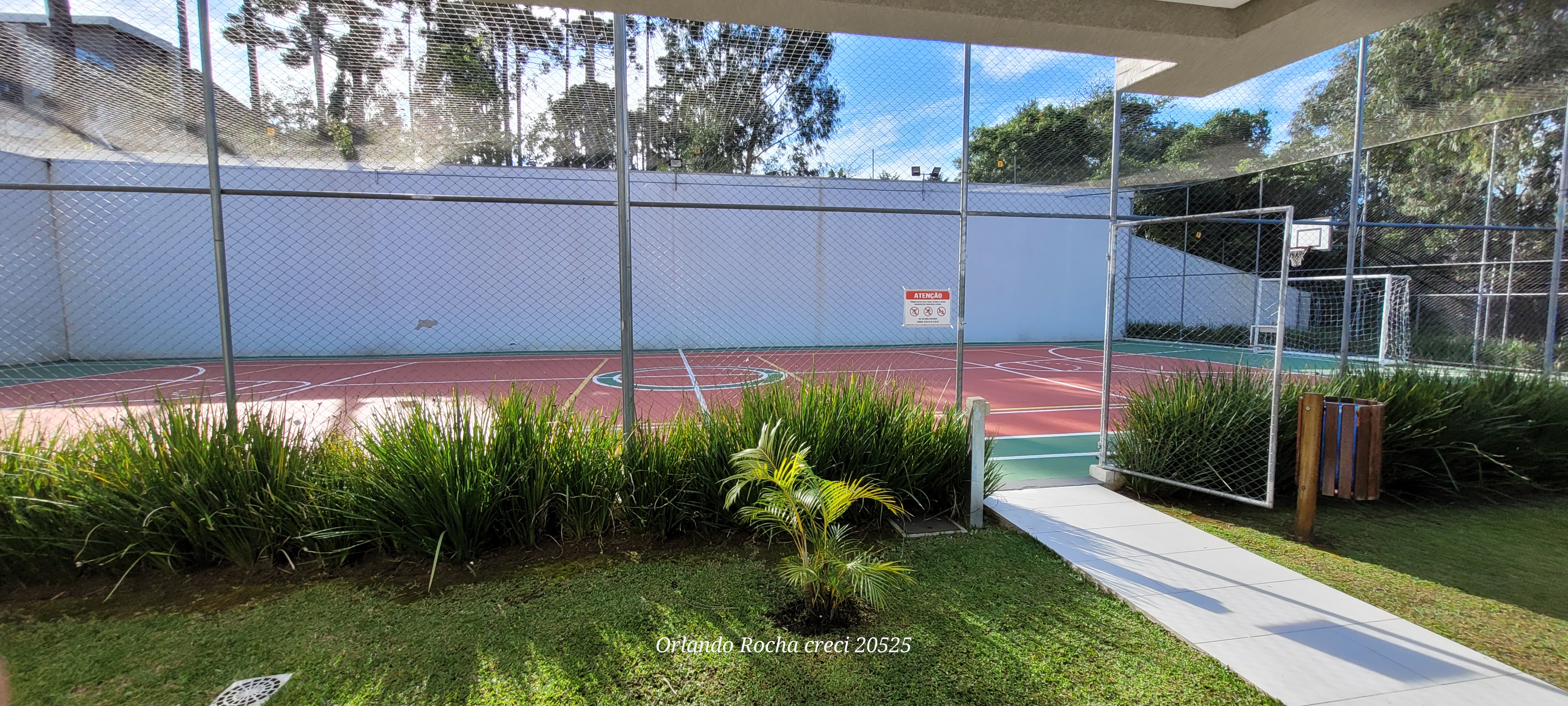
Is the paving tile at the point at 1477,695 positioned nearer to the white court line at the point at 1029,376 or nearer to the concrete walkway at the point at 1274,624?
the concrete walkway at the point at 1274,624

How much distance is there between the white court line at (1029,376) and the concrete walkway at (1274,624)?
4723 mm

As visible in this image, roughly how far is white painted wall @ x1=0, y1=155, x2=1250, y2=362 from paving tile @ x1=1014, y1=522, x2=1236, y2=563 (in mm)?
8175

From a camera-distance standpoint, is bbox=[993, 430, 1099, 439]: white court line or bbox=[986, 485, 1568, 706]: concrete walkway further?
bbox=[993, 430, 1099, 439]: white court line

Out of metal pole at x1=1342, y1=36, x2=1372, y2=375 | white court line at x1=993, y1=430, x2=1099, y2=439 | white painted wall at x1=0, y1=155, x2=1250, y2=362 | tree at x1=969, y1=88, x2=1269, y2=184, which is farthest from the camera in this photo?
white painted wall at x1=0, y1=155, x2=1250, y2=362

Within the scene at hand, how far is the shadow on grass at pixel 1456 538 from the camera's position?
11.0 feet

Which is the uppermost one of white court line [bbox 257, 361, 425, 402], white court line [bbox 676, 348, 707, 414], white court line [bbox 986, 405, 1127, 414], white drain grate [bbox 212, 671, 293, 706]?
white court line [bbox 676, 348, 707, 414]

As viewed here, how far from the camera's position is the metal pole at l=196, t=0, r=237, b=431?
338cm

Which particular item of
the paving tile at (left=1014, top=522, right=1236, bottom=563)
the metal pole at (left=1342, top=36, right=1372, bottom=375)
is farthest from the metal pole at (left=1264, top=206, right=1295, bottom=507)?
the metal pole at (left=1342, top=36, right=1372, bottom=375)

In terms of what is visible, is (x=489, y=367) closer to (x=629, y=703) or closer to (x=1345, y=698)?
(x=629, y=703)

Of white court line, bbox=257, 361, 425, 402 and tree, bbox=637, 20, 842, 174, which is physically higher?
tree, bbox=637, 20, 842, 174

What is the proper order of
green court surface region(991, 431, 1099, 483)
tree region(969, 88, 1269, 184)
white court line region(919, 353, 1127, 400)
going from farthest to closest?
white court line region(919, 353, 1127, 400), green court surface region(991, 431, 1099, 483), tree region(969, 88, 1269, 184)

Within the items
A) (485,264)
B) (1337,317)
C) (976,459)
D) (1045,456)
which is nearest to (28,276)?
(485,264)

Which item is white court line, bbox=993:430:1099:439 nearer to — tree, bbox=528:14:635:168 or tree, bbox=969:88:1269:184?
tree, bbox=969:88:1269:184

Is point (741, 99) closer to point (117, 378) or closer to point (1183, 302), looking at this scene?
point (117, 378)
